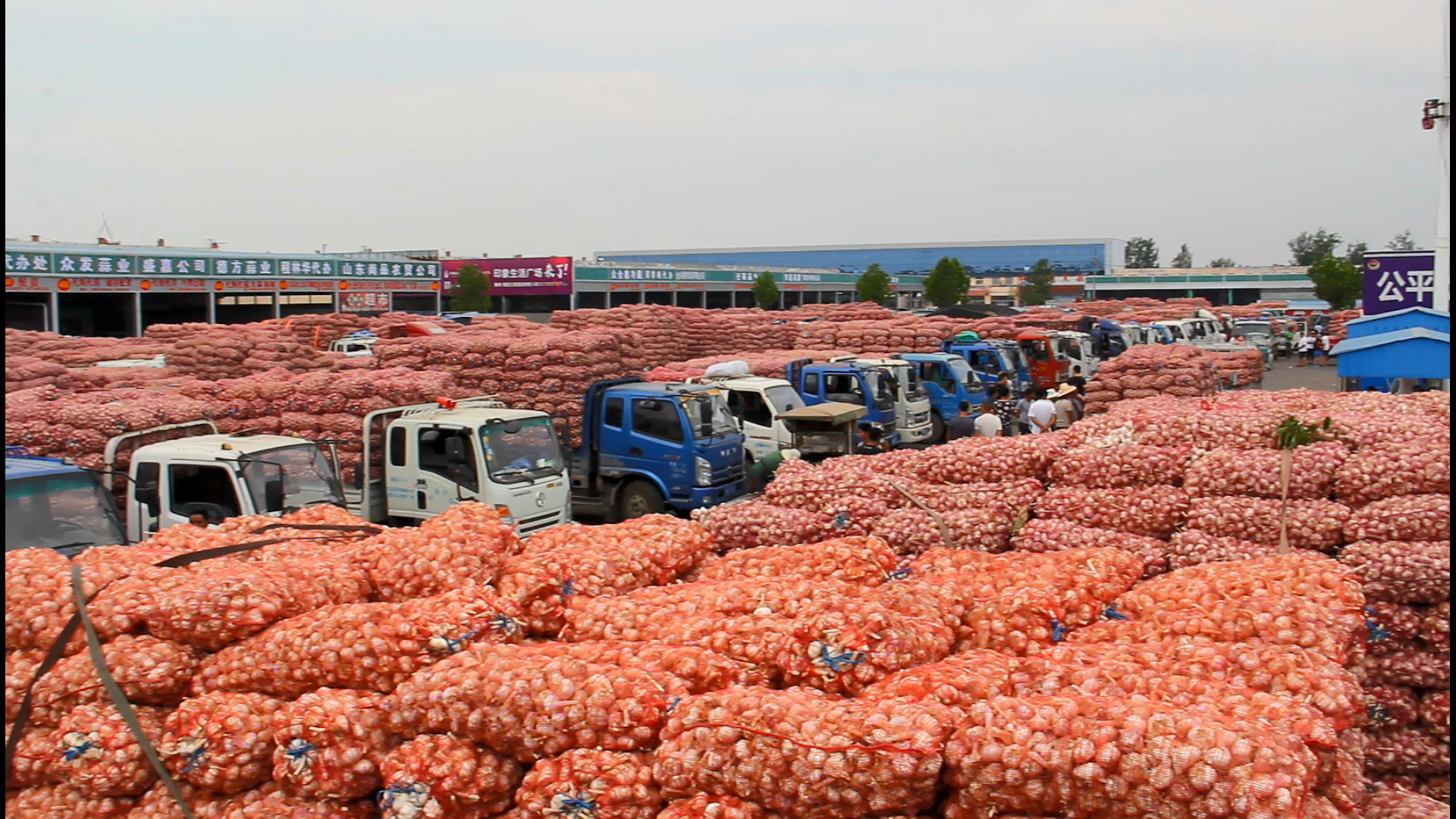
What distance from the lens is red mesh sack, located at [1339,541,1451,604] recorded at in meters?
5.03

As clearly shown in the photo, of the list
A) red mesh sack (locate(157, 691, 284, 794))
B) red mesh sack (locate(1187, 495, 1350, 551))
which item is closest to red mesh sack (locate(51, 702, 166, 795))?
red mesh sack (locate(157, 691, 284, 794))

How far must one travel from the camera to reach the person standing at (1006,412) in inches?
753

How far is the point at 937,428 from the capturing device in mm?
22328

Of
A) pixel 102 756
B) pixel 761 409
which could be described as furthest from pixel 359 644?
pixel 761 409

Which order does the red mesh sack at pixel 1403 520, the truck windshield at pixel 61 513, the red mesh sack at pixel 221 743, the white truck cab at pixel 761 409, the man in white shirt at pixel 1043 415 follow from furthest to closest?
the white truck cab at pixel 761 409, the man in white shirt at pixel 1043 415, the truck windshield at pixel 61 513, the red mesh sack at pixel 1403 520, the red mesh sack at pixel 221 743

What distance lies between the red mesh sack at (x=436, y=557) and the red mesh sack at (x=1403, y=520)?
4465mm

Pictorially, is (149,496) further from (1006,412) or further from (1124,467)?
(1006,412)

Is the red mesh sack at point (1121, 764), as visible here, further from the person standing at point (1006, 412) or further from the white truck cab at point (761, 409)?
the person standing at point (1006, 412)

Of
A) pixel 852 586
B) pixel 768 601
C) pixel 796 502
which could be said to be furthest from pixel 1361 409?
pixel 768 601

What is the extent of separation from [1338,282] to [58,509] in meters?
67.6

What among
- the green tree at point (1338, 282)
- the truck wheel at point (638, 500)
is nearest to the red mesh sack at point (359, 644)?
the truck wheel at point (638, 500)

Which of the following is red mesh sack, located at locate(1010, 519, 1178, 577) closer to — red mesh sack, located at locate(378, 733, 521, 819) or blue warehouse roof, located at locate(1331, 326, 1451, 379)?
red mesh sack, located at locate(378, 733, 521, 819)

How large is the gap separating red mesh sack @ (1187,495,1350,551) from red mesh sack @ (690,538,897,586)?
1831 millimetres

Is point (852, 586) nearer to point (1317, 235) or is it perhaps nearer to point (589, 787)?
point (589, 787)
